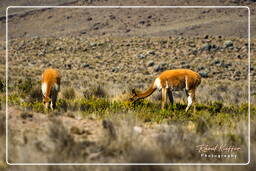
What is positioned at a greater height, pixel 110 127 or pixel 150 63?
pixel 110 127

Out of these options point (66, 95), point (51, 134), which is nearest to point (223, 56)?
point (66, 95)

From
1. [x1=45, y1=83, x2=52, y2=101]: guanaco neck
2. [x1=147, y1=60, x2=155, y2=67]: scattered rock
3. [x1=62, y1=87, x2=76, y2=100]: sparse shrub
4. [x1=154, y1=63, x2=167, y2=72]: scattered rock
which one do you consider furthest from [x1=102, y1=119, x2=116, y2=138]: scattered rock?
[x1=147, y1=60, x2=155, y2=67]: scattered rock

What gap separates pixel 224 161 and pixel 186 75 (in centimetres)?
522

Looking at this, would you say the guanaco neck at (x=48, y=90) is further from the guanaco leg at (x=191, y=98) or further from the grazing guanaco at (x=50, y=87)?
the guanaco leg at (x=191, y=98)

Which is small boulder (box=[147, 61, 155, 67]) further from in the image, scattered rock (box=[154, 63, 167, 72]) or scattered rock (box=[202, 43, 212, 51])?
scattered rock (box=[202, 43, 212, 51])

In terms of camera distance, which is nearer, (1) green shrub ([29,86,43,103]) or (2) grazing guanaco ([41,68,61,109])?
(2) grazing guanaco ([41,68,61,109])

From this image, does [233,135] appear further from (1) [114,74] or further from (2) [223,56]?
(2) [223,56]

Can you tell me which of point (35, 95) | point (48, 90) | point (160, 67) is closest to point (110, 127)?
point (48, 90)

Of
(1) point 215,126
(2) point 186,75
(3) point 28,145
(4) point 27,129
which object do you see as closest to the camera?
(3) point 28,145

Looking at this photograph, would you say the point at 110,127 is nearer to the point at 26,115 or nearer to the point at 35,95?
the point at 26,115

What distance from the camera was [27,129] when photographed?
5984mm

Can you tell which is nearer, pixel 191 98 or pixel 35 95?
pixel 191 98

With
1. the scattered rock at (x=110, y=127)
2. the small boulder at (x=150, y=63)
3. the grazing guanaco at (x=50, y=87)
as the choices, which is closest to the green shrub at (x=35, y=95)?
the grazing guanaco at (x=50, y=87)

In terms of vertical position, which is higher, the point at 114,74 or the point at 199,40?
the point at 199,40
